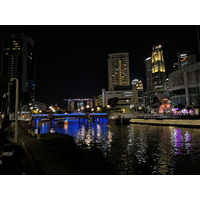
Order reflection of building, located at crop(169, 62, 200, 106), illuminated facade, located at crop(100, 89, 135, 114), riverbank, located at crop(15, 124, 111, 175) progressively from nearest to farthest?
riverbank, located at crop(15, 124, 111, 175), reflection of building, located at crop(169, 62, 200, 106), illuminated facade, located at crop(100, 89, 135, 114)

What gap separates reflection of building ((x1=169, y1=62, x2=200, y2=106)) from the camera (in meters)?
75.0

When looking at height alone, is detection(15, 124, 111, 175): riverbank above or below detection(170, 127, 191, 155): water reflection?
above

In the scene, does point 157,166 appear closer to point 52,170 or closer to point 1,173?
point 52,170

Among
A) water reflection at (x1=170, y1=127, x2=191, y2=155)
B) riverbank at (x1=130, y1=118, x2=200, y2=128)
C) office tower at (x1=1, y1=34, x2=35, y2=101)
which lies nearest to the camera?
water reflection at (x1=170, y1=127, x2=191, y2=155)

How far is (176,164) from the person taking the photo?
29.5 feet

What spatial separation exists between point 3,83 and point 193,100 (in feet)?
268

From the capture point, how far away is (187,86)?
78.6m

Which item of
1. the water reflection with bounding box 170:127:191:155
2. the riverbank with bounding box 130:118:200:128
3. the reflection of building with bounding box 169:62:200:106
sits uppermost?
the reflection of building with bounding box 169:62:200:106

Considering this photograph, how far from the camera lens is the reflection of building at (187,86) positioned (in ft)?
Result: 246

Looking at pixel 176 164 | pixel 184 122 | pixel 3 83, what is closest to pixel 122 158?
pixel 176 164

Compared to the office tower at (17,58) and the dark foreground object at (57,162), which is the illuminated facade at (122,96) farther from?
the dark foreground object at (57,162)

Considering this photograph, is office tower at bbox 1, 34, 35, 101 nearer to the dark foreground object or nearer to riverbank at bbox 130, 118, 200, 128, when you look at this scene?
riverbank at bbox 130, 118, 200, 128

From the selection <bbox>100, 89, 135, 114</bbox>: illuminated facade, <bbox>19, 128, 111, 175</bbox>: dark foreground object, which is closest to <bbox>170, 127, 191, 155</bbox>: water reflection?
<bbox>19, 128, 111, 175</bbox>: dark foreground object

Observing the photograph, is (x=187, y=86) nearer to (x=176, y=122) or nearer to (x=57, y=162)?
(x=176, y=122)
